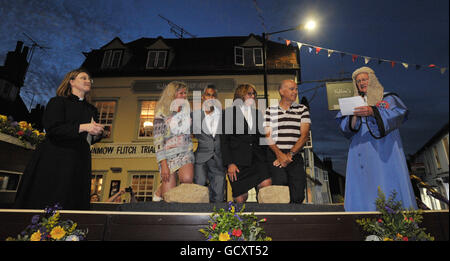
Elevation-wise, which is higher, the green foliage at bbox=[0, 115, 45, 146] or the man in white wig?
the green foliage at bbox=[0, 115, 45, 146]

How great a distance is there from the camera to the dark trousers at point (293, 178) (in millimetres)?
2777

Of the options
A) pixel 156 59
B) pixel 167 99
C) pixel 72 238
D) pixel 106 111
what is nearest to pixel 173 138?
pixel 167 99

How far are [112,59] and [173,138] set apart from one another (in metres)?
10.5

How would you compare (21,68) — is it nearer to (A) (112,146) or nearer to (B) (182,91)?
(B) (182,91)

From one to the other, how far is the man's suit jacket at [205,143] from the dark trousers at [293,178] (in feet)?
2.51

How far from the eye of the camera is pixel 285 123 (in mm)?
3119

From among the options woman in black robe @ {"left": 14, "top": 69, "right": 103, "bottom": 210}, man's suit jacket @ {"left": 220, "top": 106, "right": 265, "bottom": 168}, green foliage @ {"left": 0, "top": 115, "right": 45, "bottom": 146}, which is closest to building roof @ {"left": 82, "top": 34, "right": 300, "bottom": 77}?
green foliage @ {"left": 0, "top": 115, "right": 45, "bottom": 146}

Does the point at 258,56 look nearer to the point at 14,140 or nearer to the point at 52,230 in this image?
the point at 14,140

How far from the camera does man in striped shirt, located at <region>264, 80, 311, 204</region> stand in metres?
2.82

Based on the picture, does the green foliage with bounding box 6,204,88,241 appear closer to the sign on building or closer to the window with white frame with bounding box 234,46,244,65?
the sign on building

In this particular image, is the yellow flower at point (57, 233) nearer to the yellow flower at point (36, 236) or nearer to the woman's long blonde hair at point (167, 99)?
the yellow flower at point (36, 236)

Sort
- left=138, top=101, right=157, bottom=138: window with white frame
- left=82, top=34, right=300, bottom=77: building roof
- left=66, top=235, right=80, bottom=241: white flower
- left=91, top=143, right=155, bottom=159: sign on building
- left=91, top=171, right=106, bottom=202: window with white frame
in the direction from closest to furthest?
left=66, top=235, right=80, bottom=241: white flower
left=91, top=171, right=106, bottom=202: window with white frame
left=91, top=143, right=155, bottom=159: sign on building
left=138, top=101, right=157, bottom=138: window with white frame
left=82, top=34, right=300, bottom=77: building roof

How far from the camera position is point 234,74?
10.5 metres

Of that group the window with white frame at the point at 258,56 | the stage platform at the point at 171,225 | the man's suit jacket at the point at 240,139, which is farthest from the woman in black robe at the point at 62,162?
the window with white frame at the point at 258,56
